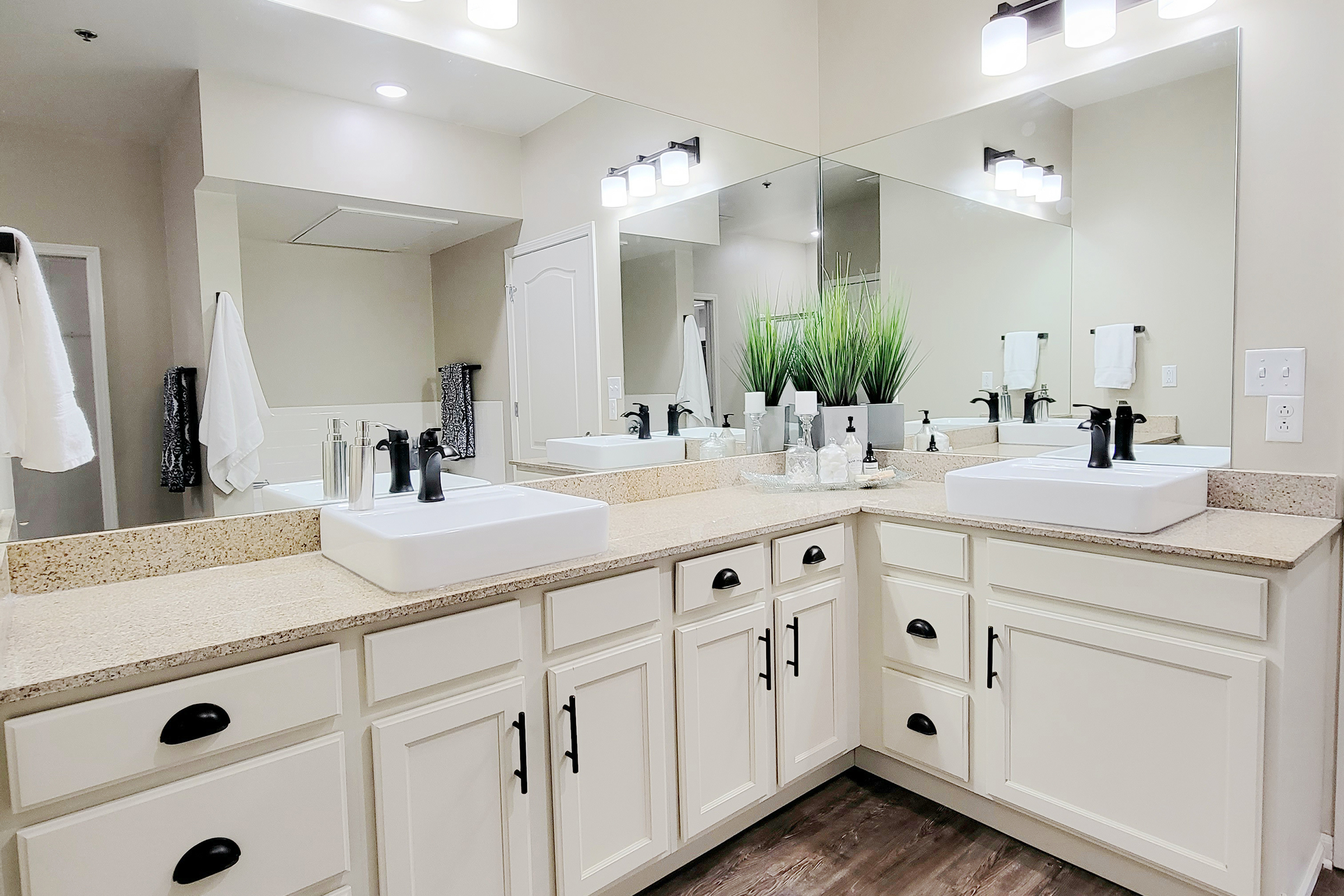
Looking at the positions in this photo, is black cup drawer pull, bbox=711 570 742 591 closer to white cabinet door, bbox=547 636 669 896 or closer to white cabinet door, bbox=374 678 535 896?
white cabinet door, bbox=547 636 669 896

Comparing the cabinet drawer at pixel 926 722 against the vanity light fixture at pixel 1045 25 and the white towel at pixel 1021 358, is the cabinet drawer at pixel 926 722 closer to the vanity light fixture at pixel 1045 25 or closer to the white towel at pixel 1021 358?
the white towel at pixel 1021 358

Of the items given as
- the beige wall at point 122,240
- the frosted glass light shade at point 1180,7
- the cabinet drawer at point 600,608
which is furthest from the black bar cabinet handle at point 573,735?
the frosted glass light shade at point 1180,7

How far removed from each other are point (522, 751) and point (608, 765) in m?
0.23

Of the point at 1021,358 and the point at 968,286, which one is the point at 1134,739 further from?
the point at 968,286

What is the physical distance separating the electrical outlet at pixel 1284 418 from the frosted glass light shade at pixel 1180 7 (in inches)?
39.9

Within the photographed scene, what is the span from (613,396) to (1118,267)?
1.54 metres

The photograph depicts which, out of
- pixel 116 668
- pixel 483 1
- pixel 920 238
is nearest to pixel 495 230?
pixel 483 1

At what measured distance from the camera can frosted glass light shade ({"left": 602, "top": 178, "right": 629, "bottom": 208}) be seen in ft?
7.47

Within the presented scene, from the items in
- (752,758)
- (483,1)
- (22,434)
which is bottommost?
(752,758)

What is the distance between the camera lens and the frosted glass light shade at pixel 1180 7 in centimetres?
193

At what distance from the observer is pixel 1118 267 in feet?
7.18

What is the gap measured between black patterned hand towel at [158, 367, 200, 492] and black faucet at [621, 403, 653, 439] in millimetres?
1204

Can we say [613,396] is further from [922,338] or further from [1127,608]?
[1127,608]

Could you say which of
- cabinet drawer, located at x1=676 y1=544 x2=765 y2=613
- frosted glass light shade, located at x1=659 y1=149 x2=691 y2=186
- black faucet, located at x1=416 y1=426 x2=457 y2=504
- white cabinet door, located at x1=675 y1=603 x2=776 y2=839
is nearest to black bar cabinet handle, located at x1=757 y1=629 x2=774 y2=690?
white cabinet door, located at x1=675 y1=603 x2=776 y2=839
